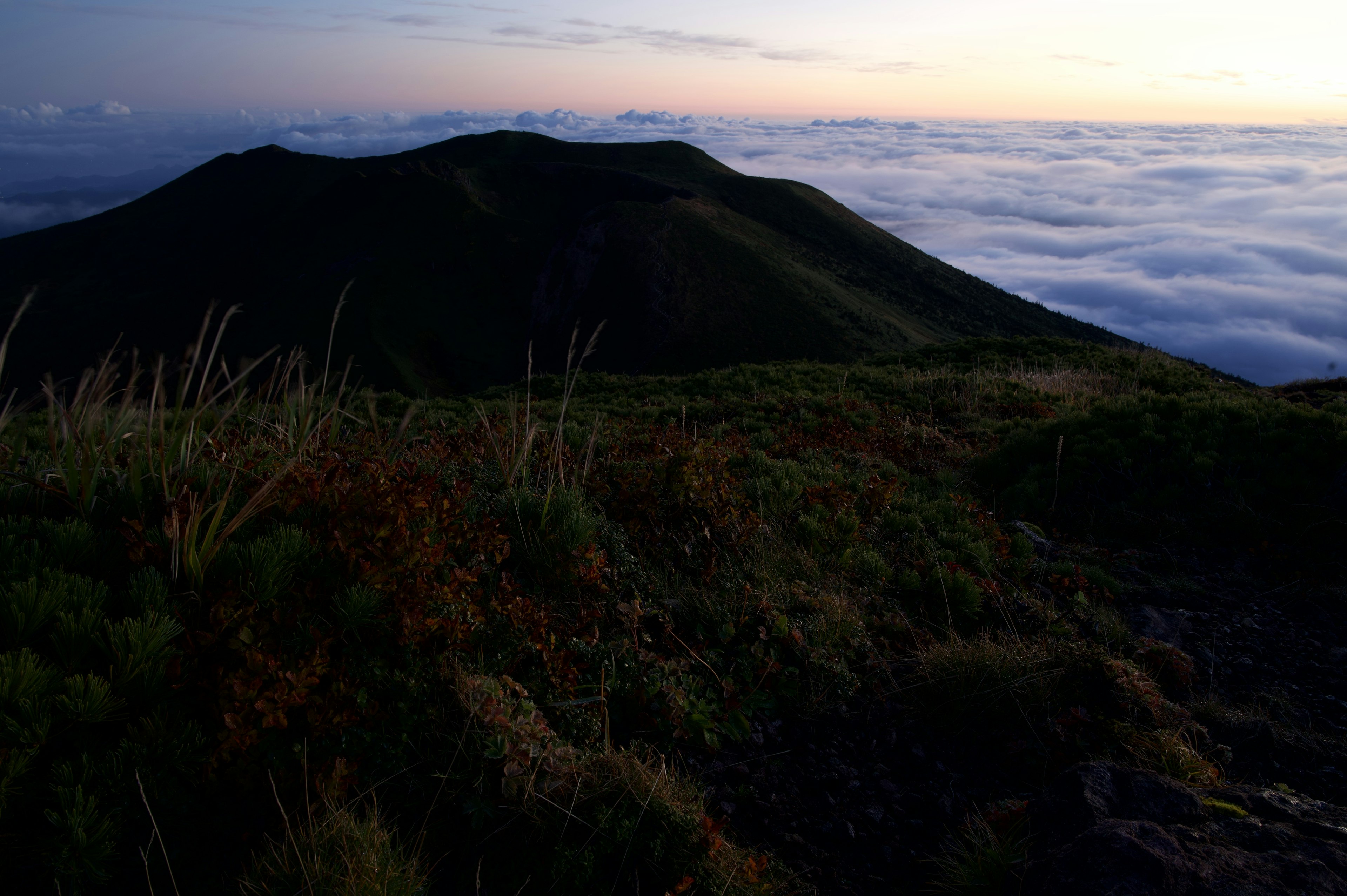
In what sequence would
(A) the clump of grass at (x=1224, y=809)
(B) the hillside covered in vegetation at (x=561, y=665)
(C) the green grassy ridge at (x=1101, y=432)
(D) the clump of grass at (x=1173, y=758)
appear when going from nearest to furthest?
(B) the hillside covered in vegetation at (x=561, y=665) < (A) the clump of grass at (x=1224, y=809) < (D) the clump of grass at (x=1173, y=758) < (C) the green grassy ridge at (x=1101, y=432)

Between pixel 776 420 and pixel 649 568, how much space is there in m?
6.99

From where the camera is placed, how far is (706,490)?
5.02 metres

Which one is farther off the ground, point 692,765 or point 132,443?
point 132,443

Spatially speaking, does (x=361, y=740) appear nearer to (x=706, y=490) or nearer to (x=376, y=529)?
(x=376, y=529)

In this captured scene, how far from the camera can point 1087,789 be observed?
261cm

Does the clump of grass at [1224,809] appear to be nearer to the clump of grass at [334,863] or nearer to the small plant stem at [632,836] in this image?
the small plant stem at [632,836]

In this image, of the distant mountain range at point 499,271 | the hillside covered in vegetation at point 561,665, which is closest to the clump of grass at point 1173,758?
the hillside covered in vegetation at point 561,665

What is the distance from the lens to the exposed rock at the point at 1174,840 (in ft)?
7.02

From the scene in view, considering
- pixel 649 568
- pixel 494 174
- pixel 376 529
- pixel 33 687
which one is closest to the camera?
pixel 33 687

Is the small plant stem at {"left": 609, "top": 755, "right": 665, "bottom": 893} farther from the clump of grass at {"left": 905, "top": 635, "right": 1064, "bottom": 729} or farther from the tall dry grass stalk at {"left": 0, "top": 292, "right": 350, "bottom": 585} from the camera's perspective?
the tall dry grass stalk at {"left": 0, "top": 292, "right": 350, "bottom": 585}

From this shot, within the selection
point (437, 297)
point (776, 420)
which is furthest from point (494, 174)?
point (776, 420)

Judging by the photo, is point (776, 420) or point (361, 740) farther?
point (776, 420)

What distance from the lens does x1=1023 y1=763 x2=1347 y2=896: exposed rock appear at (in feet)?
7.02

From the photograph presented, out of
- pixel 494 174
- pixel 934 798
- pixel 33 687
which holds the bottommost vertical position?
pixel 934 798
